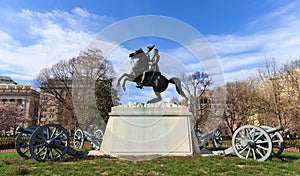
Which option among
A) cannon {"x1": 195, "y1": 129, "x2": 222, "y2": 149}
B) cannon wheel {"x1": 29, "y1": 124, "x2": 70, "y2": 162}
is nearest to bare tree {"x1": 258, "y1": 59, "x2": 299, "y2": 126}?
cannon {"x1": 195, "y1": 129, "x2": 222, "y2": 149}

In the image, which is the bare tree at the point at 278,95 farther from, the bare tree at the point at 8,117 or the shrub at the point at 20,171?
the bare tree at the point at 8,117

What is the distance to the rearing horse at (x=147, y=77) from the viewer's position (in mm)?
10211


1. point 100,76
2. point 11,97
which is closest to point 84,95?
point 100,76

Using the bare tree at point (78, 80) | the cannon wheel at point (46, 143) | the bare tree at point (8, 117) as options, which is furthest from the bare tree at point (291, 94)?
the bare tree at point (8, 117)

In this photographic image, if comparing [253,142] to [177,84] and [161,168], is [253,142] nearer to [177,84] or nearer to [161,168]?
[161,168]

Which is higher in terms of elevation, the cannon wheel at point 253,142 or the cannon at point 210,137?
the cannon wheel at point 253,142

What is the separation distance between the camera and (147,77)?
34.0 feet

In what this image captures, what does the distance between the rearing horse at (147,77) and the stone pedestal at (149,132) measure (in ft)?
3.03

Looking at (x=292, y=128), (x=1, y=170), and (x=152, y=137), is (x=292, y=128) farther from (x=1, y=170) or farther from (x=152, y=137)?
(x=1, y=170)

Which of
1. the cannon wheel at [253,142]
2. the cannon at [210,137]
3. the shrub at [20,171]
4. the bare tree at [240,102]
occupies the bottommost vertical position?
the cannon at [210,137]

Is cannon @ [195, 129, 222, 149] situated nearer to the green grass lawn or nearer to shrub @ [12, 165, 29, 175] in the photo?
the green grass lawn

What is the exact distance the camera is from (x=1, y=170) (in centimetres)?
643

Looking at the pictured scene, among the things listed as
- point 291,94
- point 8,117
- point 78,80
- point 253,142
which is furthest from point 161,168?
point 8,117

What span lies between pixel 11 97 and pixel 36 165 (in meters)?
68.1
